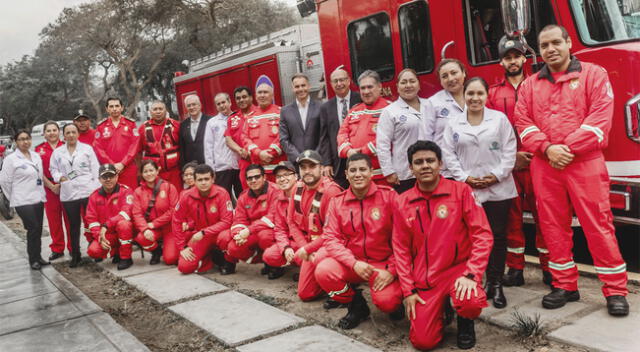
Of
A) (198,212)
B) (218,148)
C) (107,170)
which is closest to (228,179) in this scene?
(218,148)

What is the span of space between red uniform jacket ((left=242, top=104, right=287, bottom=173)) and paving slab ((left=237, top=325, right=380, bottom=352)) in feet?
9.62

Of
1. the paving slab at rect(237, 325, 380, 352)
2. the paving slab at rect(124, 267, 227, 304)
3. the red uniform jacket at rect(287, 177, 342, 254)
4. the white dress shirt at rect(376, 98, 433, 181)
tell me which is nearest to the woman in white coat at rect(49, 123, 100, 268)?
the paving slab at rect(124, 267, 227, 304)

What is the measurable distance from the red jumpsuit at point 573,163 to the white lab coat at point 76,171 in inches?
210

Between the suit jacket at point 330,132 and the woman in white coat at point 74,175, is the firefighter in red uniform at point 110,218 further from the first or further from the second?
the suit jacket at point 330,132

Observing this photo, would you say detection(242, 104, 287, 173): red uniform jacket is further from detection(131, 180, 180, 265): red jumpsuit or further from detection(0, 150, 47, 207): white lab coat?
detection(0, 150, 47, 207): white lab coat

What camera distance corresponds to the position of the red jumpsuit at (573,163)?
4027 millimetres

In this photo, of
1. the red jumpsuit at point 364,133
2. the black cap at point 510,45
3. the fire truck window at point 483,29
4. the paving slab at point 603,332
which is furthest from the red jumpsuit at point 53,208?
the paving slab at point 603,332

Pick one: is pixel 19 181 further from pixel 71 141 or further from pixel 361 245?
pixel 361 245

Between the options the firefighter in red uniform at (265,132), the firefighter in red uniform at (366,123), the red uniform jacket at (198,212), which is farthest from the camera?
the firefighter in red uniform at (265,132)

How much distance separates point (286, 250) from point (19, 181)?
399 centimetres

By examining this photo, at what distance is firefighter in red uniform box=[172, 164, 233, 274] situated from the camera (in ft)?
21.0

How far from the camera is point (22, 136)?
25.0 ft

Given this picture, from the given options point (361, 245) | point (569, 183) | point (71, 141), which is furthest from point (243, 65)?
point (569, 183)

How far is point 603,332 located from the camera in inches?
146
